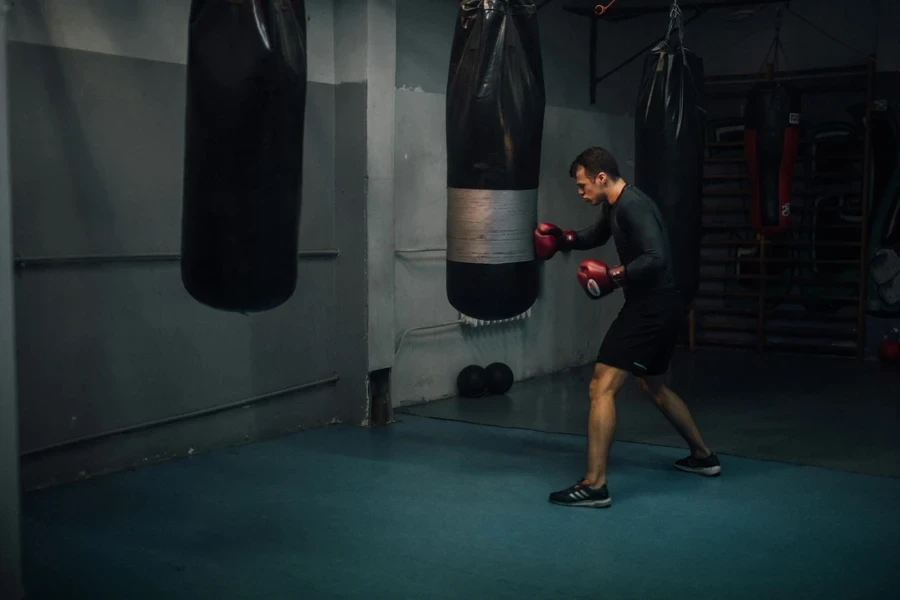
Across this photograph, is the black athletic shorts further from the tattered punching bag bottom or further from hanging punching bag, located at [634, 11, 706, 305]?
hanging punching bag, located at [634, 11, 706, 305]

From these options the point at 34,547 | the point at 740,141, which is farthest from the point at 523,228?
the point at 740,141

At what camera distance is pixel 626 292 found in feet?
13.3

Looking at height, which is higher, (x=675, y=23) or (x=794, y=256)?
(x=675, y=23)

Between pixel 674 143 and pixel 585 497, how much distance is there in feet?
5.76

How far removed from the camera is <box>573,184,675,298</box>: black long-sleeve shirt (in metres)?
3.92

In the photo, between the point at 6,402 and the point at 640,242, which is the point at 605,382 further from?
the point at 6,402

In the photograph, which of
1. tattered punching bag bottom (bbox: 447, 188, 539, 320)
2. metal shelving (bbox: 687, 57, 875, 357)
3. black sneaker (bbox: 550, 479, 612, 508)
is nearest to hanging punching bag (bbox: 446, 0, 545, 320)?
tattered punching bag bottom (bbox: 447, 188, 539, 320)

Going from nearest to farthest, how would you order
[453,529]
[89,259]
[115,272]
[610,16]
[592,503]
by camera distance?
[453,529], [592,503], [89,259], [115,272], [610,16]

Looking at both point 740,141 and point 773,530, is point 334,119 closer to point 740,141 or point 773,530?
point 773,530

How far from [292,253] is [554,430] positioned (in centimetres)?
258

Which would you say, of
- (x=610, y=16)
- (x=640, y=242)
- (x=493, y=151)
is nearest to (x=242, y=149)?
(x=493, y=151)

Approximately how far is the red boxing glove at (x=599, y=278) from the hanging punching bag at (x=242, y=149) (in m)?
1.32

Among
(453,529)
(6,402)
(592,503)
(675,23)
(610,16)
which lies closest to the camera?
(6,402)

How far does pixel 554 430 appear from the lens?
17.4ft
